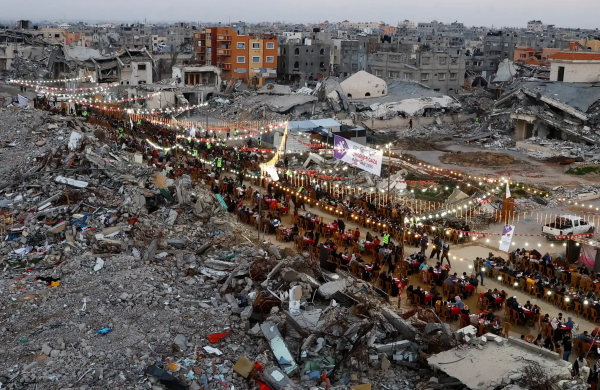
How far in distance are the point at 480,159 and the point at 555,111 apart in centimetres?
992

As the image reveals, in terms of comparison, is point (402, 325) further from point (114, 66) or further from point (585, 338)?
point (114, 66)

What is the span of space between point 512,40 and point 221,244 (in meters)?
85.5

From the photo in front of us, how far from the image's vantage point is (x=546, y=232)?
25516 mm

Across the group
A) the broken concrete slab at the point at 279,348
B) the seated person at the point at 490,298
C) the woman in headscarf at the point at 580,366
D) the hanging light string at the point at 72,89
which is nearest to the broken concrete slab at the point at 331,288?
the broken concrete slab at the point at 279,348

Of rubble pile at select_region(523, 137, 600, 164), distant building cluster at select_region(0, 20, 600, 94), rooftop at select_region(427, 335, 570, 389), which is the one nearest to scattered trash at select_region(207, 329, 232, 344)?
rooftop at select_region(427, 335, 570, 389)

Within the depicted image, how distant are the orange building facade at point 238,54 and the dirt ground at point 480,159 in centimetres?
3588

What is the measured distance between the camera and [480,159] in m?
41.8

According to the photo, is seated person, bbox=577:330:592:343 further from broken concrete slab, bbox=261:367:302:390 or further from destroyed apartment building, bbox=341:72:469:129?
destroyed apartment building, bbox=341:72:469:129

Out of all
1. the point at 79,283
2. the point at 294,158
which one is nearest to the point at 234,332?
the point at 79,283

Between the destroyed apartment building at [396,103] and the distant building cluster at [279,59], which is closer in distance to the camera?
the destroyed apartment building at [396,103]

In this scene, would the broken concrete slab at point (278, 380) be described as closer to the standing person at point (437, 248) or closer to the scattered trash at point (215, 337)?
the scattered trash at point (215, 337)

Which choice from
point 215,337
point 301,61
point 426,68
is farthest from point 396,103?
point 215,337

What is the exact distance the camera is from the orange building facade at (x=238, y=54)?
73.4 meters

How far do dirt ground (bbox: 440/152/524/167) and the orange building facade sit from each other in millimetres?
35884
